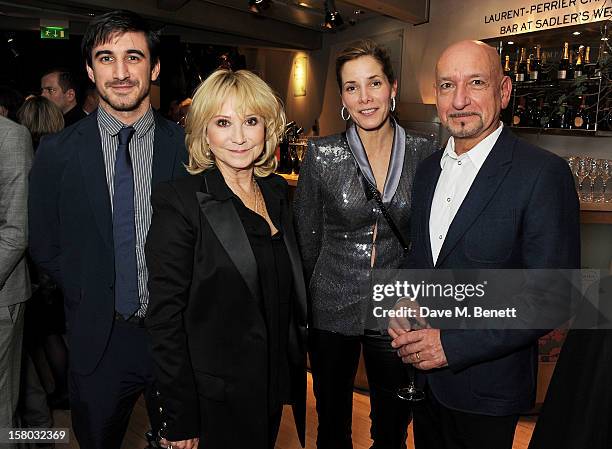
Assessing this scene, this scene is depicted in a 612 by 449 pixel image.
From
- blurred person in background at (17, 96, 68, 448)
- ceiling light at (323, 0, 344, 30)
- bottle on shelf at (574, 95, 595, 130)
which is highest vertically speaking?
ceiling light at (323, 0, 344, 30)

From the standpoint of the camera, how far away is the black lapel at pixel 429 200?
5.72ft

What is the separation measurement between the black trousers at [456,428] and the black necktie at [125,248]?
0.98 meters

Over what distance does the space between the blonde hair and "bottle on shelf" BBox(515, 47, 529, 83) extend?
4643 millimetres

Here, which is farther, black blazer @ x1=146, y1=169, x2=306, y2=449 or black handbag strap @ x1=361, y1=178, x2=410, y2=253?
black handbag strap @ x1=361, y1=178, x2=410, y2=253

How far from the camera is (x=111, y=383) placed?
6.20 feet

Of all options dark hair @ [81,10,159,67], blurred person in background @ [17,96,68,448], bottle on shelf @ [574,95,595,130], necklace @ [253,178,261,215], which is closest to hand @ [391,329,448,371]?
necklace @ [253,178,261,215]

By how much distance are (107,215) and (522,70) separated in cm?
511

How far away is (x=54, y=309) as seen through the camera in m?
3.32

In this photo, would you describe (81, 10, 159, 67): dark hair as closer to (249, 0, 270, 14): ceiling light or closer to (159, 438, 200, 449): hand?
(159, 438, 200, 449): hand

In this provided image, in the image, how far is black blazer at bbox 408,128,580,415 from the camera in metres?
1.51

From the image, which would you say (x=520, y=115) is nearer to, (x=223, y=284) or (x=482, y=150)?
(x=482, y=150)

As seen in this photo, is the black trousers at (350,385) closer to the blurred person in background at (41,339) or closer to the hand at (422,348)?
the hand at (422,348)

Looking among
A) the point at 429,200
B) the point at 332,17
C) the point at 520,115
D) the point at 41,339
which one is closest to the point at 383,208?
the point at 429,200

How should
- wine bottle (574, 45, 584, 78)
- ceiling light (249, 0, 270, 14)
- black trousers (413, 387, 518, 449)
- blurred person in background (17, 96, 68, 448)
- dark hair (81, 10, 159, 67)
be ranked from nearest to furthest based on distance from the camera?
black trousers (413, 387, 518, 449) < dark hair (81, 10, 159, 67) < blurred person in background (17, 96, 68, 448) < wine bottle (574, 45, 584, 78) < ceiling light (249, 0, 270, 14)
